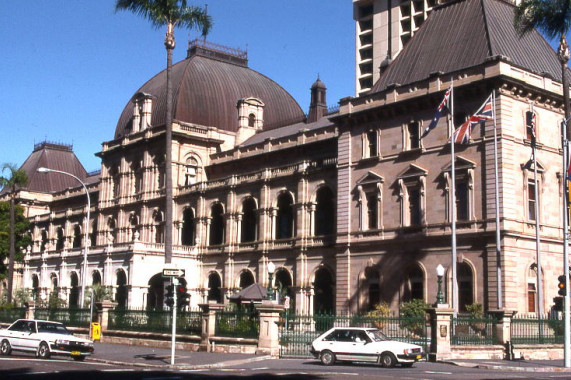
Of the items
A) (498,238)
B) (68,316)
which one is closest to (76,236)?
(68,316)

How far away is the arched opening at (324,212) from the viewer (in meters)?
56.1

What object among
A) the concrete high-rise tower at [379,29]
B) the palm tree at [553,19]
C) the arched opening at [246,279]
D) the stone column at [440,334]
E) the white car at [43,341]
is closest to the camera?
the stone column at [440,334]

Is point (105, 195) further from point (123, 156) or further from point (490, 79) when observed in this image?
point (490, 79)

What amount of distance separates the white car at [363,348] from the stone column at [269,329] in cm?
271

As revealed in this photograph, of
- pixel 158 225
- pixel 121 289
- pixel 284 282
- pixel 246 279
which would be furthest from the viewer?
pixel 158 225

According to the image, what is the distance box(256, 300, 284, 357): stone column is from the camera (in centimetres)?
3262

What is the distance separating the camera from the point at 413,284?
1838 inches

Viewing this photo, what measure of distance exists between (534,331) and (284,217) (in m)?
28.9

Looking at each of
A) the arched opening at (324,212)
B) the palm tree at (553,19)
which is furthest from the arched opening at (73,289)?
the palm tree at (553,19)

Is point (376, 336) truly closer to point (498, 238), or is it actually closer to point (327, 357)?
point (327, 357)

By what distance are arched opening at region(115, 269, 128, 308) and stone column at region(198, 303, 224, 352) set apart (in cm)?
2895

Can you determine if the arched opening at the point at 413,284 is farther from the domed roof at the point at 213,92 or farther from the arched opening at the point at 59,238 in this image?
the arched opening at the point at 59,238

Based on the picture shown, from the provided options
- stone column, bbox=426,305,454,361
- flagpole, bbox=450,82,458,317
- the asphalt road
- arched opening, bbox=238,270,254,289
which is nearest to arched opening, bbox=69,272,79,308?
arched opening, bbox=238,270,254,289

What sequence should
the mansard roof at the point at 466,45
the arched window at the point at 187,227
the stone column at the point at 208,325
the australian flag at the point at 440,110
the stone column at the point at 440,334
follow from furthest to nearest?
the arched window at the point at 187,227
the mansard roof at the point at 466,45
the australian flag at the point at 440,110
the stone column at the point at 208,325
the stone column at the point at 440,334
